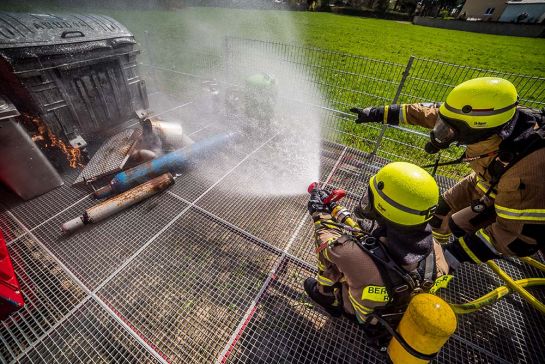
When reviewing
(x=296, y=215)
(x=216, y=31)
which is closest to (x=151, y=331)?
(x=296, y=215)

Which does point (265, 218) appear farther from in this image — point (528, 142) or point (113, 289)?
point (528, 142)

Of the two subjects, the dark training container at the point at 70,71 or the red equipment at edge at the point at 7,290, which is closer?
the red equipment at edge at the point at 7,290

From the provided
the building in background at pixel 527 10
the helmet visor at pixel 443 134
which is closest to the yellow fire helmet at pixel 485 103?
the helmet visor at pixel 443 134

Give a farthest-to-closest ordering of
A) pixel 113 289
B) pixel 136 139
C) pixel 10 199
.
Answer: pixel 136 139
pixel 10 199
pixel 113 289

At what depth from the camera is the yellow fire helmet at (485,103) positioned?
2.34m

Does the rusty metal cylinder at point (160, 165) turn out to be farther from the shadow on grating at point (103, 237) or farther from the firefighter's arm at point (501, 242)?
the firefighter's arm at point (501, 242)

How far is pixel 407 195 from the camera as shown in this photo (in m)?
1.80

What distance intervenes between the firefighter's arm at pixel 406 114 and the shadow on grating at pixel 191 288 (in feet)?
8.29

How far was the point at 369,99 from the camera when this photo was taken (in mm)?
8500

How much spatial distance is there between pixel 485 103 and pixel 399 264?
1799mm

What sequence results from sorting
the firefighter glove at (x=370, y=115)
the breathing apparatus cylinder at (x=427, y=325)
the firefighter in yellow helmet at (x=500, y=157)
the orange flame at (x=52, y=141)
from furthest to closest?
1. the orange flame at (x=52, y=141)
2. the firefighter glove at (x=370, y=115)
3. the firefighter in yellow helmet at (x=500, y=157)
4. the breathing apparatus cylinder at (x=427, y=325)

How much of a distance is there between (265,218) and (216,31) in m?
19.4

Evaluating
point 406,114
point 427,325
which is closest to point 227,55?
point 406,114

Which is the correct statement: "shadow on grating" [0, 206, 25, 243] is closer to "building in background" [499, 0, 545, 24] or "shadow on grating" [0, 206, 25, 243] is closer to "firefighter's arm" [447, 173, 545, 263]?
"firefighter's arm" [447, 173, 545, 263]
